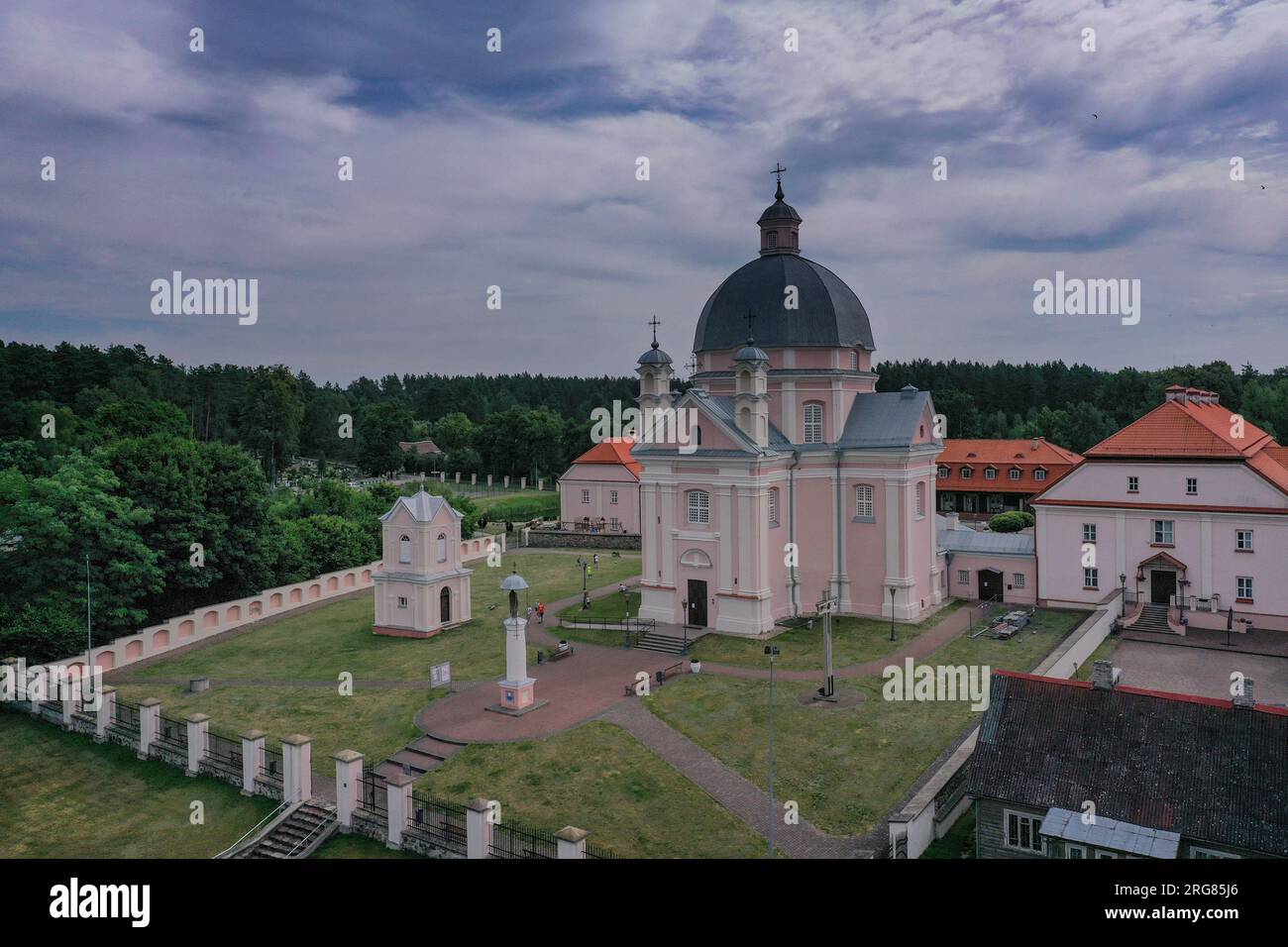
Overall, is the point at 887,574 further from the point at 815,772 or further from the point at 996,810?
the point at 996,810

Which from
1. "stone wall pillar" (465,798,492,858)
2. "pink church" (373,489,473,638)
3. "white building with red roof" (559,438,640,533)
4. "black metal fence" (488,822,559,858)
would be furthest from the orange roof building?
"stone wall pillar" (465,798,492,858)

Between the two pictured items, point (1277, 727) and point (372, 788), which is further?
point (372, 788)

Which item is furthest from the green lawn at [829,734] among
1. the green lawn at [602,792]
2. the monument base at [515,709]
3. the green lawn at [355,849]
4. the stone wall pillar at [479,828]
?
the green lawn at [355,849]

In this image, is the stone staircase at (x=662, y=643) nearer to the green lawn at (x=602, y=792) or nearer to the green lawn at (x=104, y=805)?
the green lawn at (x=602, y=792)

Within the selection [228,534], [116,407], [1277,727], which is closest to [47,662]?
[228,534]
